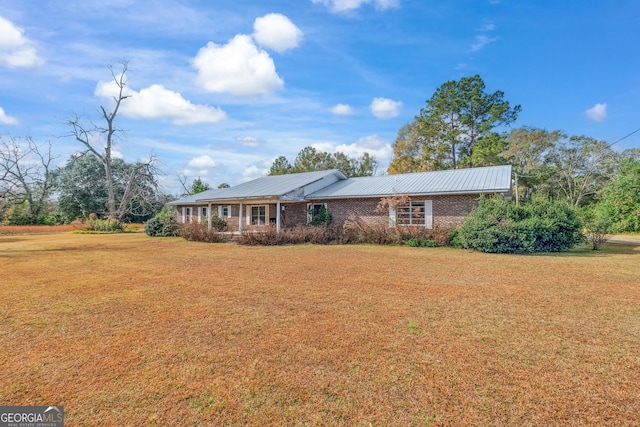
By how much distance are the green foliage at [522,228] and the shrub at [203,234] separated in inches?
498

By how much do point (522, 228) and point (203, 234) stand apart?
1564 cm

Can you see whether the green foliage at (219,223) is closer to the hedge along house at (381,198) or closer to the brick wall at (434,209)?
the hedge along house at (381,198)

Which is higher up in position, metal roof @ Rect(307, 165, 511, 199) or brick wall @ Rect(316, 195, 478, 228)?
metal roof @ Rect(307, 165, 511, 199)

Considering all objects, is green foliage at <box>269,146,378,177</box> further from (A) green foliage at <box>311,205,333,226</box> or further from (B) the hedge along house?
(A) green foliage at <box>311,205,333,226</box>

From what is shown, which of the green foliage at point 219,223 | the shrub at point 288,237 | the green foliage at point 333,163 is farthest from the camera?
the green foliage at point 333,163

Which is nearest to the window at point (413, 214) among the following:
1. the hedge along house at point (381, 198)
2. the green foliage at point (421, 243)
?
the hedge along house at point (381, 198)

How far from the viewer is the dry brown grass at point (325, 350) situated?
2.63m

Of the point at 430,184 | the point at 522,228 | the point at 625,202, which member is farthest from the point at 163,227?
the point at 625,202

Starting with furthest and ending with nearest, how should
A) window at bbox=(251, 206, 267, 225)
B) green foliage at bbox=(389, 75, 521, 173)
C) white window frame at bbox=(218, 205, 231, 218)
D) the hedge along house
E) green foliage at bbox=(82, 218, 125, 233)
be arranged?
green foliage at bbox=(389, 75, 521, 173) → green foliage at bbox=(82, 218, 125, 233) → white window frame at bbox=(218, 205, 231, 218) → window at bbox=(251, 206, 267, 225) → the hedge along house

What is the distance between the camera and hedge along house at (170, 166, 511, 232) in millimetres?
15852

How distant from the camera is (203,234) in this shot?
1825cm

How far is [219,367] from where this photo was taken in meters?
3.31

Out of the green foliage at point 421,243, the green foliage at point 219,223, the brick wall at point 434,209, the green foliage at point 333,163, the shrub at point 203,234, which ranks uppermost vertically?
the green foliage at point 333,163

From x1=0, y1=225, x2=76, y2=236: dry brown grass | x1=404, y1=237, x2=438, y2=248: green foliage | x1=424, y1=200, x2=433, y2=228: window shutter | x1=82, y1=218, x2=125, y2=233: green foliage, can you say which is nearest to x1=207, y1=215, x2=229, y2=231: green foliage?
x1=82, y1=218, x2=125, y2=233: green foliage
